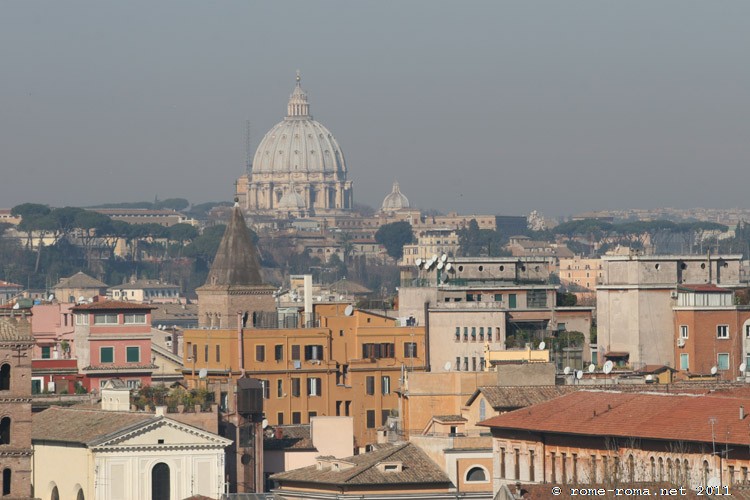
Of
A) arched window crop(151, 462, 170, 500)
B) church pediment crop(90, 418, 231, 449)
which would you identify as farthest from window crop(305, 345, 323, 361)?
arched window crop(151, 462, 170, 500)

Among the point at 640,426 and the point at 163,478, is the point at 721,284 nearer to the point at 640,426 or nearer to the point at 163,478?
the point at 163,478

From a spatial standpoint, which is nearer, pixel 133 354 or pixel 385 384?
pixel 385 384

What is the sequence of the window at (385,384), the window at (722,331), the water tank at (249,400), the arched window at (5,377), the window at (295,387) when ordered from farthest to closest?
1. the window at (295,387)
2. the window at (385,384)
3. the window at (722,331)
4. the water tank at (249,400)
5. the arched window at (5,377)

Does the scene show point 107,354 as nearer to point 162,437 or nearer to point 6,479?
point 162,437

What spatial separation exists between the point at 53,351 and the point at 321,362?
7.38 meters

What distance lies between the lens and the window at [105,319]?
239 feet

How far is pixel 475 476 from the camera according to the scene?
49.1 metres

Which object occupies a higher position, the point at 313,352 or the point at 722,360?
the point at 313,352

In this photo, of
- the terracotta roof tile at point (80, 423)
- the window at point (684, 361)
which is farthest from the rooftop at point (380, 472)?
the window at point (684, 361)

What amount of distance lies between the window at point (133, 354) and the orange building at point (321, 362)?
1.26 metres

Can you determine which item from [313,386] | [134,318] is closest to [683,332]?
[313,386]

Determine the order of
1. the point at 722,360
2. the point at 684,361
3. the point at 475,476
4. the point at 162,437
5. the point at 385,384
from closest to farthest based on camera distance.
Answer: the point at 475,476
the point at 162,437
the point at 722,360
the point at 684,361
the point at 385,384

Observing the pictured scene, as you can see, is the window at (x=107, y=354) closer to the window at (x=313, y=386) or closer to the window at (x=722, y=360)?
the window at (x=313, y=386)

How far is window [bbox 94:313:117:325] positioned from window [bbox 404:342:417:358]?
692 cm
